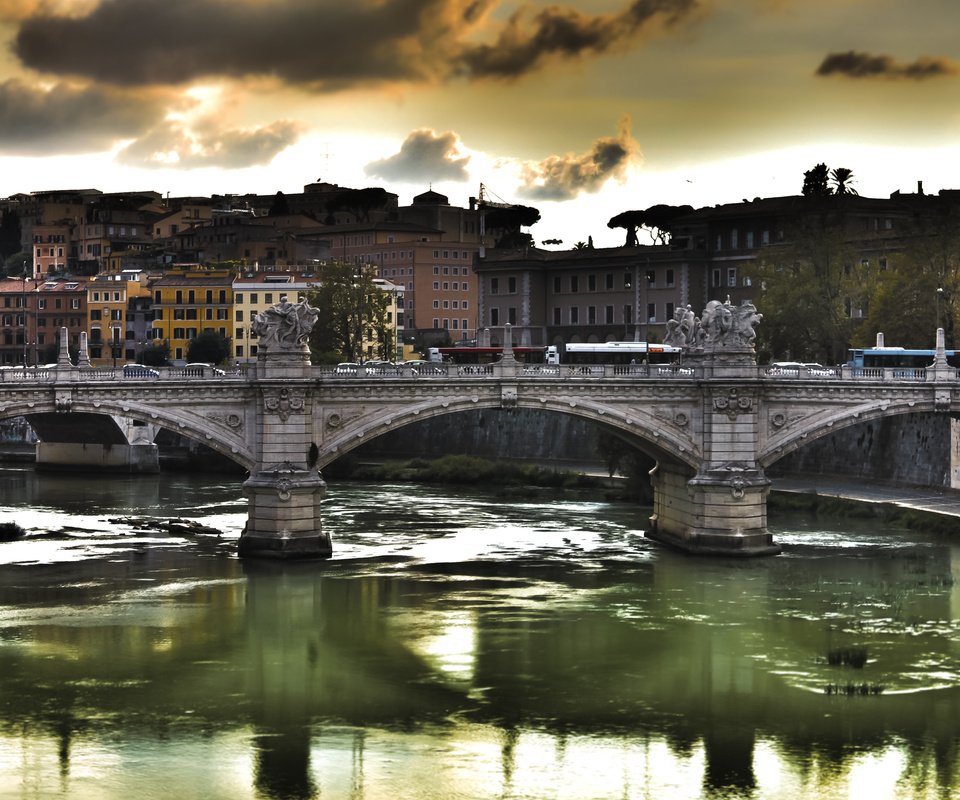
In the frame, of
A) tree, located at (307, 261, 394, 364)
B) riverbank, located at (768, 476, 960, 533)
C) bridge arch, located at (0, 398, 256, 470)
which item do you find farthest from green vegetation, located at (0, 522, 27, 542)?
tree, located at (307, 261, 394, 364)

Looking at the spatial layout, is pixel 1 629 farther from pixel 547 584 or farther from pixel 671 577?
pixel 671 577

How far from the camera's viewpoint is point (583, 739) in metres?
32.1

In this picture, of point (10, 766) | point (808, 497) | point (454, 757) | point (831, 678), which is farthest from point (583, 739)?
point (808, 497)

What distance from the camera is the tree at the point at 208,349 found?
10006 cm

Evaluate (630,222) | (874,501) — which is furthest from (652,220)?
(874,501)

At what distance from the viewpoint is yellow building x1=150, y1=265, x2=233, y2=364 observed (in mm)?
104250

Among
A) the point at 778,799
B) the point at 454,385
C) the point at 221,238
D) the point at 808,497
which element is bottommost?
the point at 778,799

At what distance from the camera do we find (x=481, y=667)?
37000mm

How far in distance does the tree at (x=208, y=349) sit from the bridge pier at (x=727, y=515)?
53.6m

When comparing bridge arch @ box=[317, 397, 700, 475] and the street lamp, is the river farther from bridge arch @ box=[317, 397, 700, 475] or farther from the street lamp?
the street lamp

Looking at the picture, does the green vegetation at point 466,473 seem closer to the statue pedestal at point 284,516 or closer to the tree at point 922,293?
the tree at point 922,293

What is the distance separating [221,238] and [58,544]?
7669 cm

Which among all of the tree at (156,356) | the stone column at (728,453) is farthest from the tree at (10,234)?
the stone column at (728,453)

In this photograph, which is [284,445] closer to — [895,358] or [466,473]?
[895,358]
